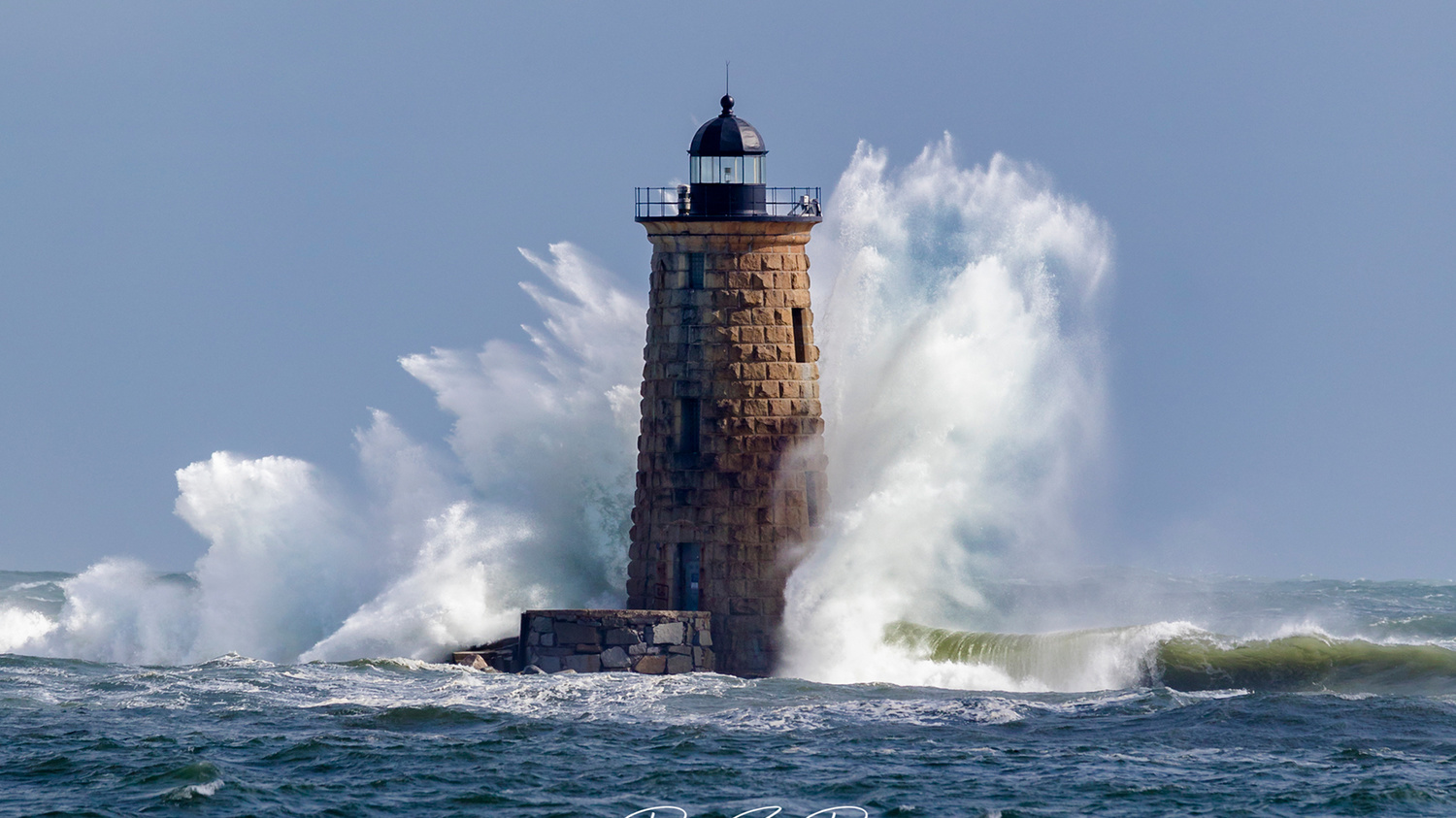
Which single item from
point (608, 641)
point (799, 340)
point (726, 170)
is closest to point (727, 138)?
point (726, 170)

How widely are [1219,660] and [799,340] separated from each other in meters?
7.23

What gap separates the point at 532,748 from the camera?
802 inches

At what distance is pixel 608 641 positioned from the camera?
25.5 metres

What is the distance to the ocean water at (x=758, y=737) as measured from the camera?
1798 cm

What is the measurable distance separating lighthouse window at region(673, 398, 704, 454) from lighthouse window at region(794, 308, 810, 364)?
62.8 inches

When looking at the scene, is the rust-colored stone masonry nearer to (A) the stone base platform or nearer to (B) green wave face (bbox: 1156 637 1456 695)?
(A) the stone base platform

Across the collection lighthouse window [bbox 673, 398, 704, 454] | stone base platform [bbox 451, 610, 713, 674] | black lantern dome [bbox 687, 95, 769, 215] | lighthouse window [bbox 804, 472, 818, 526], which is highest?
black lantern dome [bbox 687, 95, 769, 215]

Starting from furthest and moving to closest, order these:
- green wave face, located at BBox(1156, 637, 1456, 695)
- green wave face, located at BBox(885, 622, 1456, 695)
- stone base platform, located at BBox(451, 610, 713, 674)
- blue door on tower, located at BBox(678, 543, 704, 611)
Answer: blue door on tower, located at BBox(678, 543, 704, 611) < stone base platform, located at BBox(451, 610, 713, 674) < green wave face, located at BBox(885, 622, 1456, 695) < green wave face, located at BBox(1156, 637, 1456, 695)

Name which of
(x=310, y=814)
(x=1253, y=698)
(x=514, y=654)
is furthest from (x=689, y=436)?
(x=310, y=814)

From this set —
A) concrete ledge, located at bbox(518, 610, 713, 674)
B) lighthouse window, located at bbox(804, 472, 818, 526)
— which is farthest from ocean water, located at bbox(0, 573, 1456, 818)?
lighthouse window, located at bbox(804, 472, 818, 526)

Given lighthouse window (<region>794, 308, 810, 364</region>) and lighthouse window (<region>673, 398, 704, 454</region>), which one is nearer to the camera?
lighthouse window (<region>673, 398, 704, 454</region>)

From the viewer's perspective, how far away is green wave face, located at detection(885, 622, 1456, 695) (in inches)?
940

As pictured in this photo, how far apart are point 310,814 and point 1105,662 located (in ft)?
37.3

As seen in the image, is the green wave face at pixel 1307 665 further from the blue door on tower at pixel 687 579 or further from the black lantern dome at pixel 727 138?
the black lantern dome at pixel 727 138
